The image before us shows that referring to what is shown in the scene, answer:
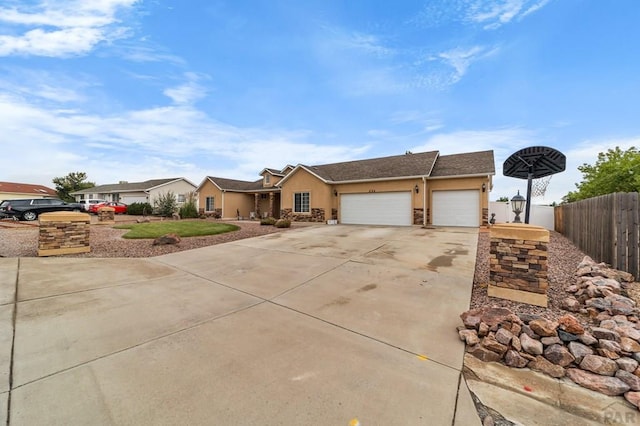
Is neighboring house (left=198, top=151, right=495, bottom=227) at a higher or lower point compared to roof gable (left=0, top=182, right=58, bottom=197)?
lower

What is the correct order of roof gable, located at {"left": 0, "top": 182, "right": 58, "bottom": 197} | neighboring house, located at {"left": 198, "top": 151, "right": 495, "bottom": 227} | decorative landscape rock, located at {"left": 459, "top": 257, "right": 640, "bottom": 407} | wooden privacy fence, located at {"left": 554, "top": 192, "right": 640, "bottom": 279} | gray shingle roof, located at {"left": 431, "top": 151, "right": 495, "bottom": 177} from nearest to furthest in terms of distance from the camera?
decorative landscape rock, located at {"left": 459, "top": 257, "right": 640, "bottom": 407} → wooden privacy fence, located at {"left": 554, "top": 192, "right": 640, "bottom": 279} → gray shingle roof, located at {"left": 431, "top": 151, "right": 495, "bottom": 177} → neighboring house, located at {"left": 198, "top": 151, "right": 495, "bottom": 227} → roof gable, located at {"left": 0, "top": 182, "right": 58, "bottom": 197}

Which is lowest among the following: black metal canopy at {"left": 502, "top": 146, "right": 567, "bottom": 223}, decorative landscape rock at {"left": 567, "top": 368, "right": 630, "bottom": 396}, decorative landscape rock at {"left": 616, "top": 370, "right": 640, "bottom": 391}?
decorative landscape rock at {"left": 567, "top": 368, "right": 630, "bottom": 396}

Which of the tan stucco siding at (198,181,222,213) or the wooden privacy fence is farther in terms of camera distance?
the tan stucco siding at (198,181,222,213)

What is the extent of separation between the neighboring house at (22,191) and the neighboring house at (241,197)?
3409 centimetres

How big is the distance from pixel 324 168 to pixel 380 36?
436 inches

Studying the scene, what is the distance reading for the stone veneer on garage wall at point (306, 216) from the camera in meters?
17.5

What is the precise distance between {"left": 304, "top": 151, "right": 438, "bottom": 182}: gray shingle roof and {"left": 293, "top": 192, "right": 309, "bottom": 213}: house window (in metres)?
1.94

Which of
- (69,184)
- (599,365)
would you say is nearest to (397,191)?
(599,365)

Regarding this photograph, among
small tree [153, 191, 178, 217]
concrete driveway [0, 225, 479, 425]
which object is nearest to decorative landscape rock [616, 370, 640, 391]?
concrete driveway [0, 225, 479, 425]

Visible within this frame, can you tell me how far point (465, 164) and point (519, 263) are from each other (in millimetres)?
13246

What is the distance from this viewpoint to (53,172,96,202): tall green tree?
1636 inches

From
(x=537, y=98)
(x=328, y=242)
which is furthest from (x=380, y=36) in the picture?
(x=328, y=242)

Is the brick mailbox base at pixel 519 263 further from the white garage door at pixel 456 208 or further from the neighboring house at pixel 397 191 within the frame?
the white garage door at pixel 456 208

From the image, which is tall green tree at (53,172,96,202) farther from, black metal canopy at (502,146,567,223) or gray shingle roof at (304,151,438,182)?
black metal canopy at (502,146,567,223)
